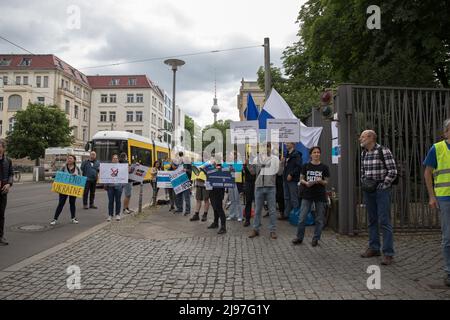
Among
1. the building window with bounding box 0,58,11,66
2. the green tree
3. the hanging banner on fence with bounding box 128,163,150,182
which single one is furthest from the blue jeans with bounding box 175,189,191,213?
the building window with bounding box 0,58,11,66

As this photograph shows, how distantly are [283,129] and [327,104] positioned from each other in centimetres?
113

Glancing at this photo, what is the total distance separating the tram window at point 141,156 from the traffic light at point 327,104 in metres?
16.6

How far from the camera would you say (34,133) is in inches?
1474

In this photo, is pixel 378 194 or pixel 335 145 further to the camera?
pixel 335 145

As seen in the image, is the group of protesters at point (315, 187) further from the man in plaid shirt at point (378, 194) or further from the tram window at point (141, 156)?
the tram window at point (141, 156)

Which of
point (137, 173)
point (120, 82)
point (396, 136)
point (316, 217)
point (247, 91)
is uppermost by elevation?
point (120, 82)

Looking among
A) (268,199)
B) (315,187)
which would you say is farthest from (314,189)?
(268,199)

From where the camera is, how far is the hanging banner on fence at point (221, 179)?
789 cm

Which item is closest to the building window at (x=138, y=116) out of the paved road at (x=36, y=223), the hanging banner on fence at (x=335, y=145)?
the paved road at (x=36, y=223)

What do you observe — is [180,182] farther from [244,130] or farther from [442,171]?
[442,171]

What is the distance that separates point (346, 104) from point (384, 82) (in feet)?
8.65

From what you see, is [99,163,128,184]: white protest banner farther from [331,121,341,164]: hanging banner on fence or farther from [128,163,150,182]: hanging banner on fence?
[331,121,341,164]: hanging banner on fence

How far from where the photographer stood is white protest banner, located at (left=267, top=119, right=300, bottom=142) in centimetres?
824

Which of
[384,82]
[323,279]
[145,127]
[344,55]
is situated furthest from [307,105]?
[145,127]
